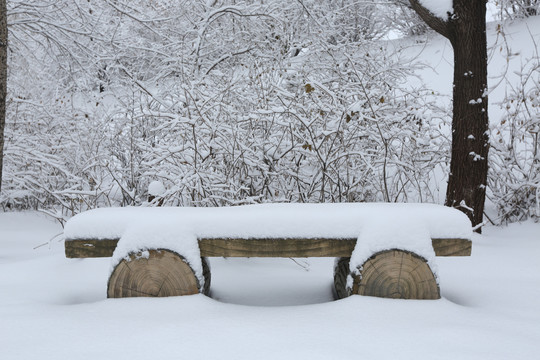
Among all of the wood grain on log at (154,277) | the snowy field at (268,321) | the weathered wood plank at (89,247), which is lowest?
the snowy field at (268,321)

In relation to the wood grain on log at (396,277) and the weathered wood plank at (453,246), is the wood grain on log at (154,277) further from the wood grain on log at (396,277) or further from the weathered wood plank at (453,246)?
the weathered wood plank at (453,246)

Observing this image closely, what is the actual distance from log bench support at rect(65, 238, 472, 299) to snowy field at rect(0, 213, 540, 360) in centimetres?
7

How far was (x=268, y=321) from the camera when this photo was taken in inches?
96.7

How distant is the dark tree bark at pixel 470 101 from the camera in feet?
15.5

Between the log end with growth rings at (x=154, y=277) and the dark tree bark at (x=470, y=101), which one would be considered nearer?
the log end with growth rings at (x=154, y=277)

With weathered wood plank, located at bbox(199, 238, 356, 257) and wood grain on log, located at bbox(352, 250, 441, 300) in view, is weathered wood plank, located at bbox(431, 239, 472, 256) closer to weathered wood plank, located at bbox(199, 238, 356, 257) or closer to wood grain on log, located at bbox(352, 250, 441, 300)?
wood grain on log, located at bbox(352, 250, 441, 300)

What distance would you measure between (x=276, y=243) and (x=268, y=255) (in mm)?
76

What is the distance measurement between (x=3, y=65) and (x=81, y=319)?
2221 mm

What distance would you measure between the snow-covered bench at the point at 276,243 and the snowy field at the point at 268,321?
96 millimetres

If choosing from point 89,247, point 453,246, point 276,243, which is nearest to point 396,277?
point 453,246

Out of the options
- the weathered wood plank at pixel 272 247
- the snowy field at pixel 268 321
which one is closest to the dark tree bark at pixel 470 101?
the snowy field at pixel 268 321

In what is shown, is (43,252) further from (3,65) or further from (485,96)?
(485,96)

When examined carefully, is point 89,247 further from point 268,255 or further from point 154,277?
point 268,255

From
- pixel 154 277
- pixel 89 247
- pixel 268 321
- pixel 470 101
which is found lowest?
pixel 268 321
